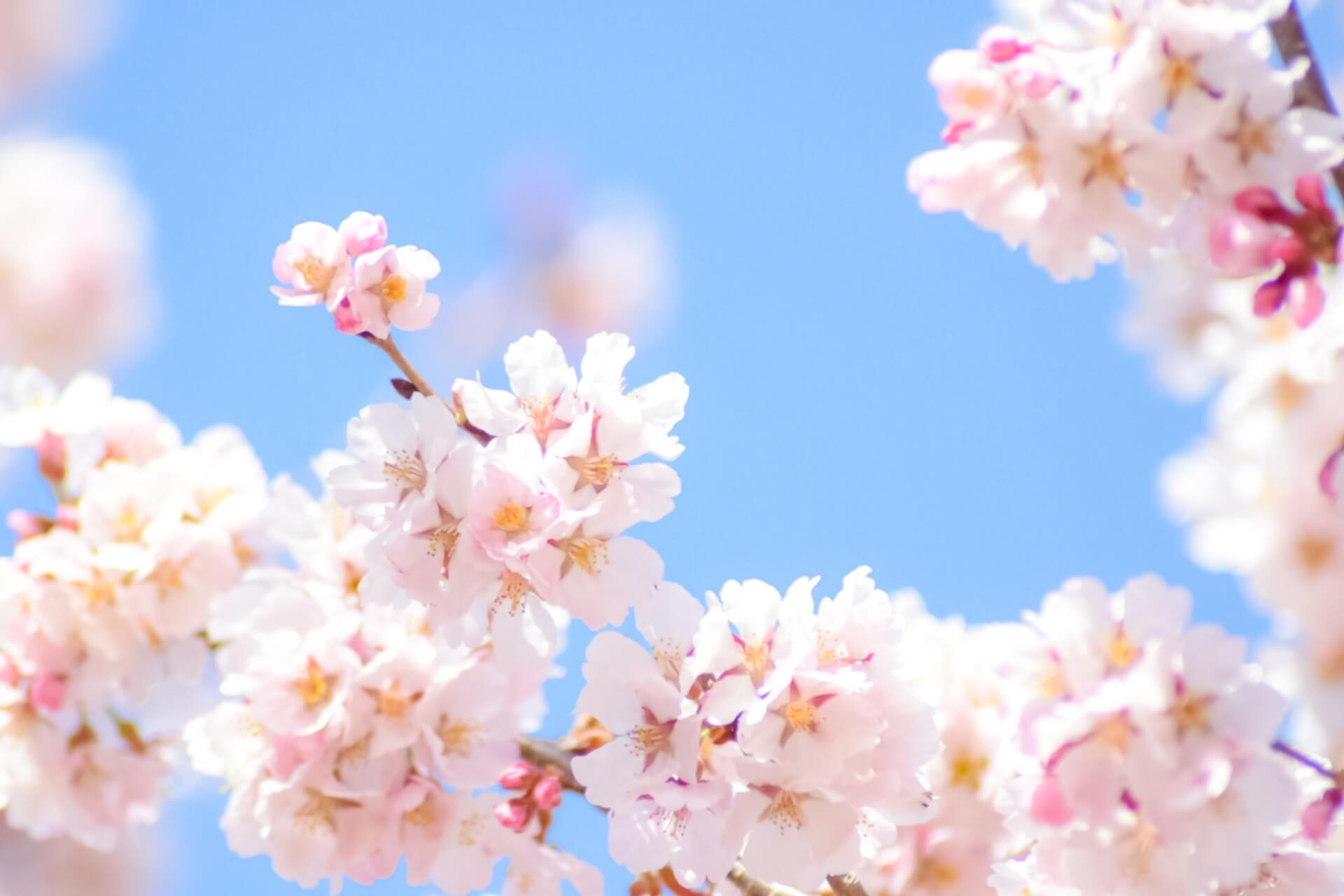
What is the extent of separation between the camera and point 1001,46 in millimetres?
1579

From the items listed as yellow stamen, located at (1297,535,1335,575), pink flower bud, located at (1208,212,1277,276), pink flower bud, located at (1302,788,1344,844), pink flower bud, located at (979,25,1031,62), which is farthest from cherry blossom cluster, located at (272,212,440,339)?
yellow stamen, located at (1297,535,1335,575)

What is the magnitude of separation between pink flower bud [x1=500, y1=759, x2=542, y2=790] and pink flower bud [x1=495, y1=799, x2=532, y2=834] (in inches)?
0.9

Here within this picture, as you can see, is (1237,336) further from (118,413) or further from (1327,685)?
(118,413)

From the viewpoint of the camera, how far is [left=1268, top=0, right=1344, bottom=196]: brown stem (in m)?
1.55

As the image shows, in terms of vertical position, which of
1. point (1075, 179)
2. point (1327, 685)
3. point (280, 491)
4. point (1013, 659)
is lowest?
point (1013, 659)

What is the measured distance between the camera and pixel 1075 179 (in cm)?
163

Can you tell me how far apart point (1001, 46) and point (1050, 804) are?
37.4 inches

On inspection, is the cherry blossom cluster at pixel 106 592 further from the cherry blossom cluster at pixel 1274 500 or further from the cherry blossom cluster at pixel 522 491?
the cherry blossom cluster at pixel 1274 500

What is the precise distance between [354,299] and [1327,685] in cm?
242

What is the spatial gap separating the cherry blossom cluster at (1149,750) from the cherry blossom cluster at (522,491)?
1.70ft

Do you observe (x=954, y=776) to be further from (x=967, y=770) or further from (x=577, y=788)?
(x=577, y=788)

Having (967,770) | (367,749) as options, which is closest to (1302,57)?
(967,770)

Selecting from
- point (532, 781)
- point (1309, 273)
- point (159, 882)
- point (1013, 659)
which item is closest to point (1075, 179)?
point (1309, 273)

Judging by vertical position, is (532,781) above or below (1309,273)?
below
